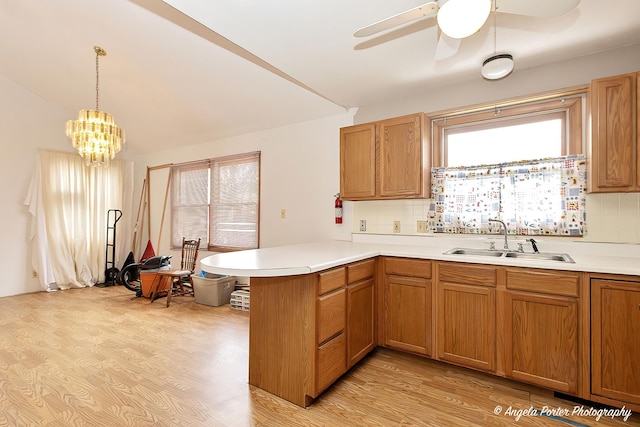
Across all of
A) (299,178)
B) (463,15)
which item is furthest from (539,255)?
(299,178)

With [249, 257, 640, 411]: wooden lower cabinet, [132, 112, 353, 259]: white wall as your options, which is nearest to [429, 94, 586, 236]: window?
[249, 257, 640, 411]: wooden lower cabinet

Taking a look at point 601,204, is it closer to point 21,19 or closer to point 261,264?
point 261,264

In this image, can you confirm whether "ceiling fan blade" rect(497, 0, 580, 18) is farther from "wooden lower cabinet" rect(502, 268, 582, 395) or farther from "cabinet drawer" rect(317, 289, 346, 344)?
"cabinet drawer" rect(317, 289, 346, 344)

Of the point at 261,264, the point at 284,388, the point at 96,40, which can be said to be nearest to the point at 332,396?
the point at 284,388

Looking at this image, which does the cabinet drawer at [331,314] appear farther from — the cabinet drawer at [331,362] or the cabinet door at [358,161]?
the cabinet door at [358,161]

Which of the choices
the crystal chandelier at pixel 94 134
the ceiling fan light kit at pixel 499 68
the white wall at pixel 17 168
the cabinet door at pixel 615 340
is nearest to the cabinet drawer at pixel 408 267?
the cabinet door at pixel 615 340

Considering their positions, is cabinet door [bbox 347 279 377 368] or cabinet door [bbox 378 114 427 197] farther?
cabinet door [bbox 378 114 427 197]

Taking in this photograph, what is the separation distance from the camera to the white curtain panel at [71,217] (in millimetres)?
4746

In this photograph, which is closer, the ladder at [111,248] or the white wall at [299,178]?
the white wall at [299,178]

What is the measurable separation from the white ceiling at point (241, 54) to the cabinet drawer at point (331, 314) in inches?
71.8

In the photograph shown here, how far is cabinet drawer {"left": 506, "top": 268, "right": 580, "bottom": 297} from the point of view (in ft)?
6.25

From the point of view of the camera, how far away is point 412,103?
3104 mm

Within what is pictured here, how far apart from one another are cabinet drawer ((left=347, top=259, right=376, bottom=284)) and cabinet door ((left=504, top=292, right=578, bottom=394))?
96 centimetres

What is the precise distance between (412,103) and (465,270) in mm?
Result: 1738
